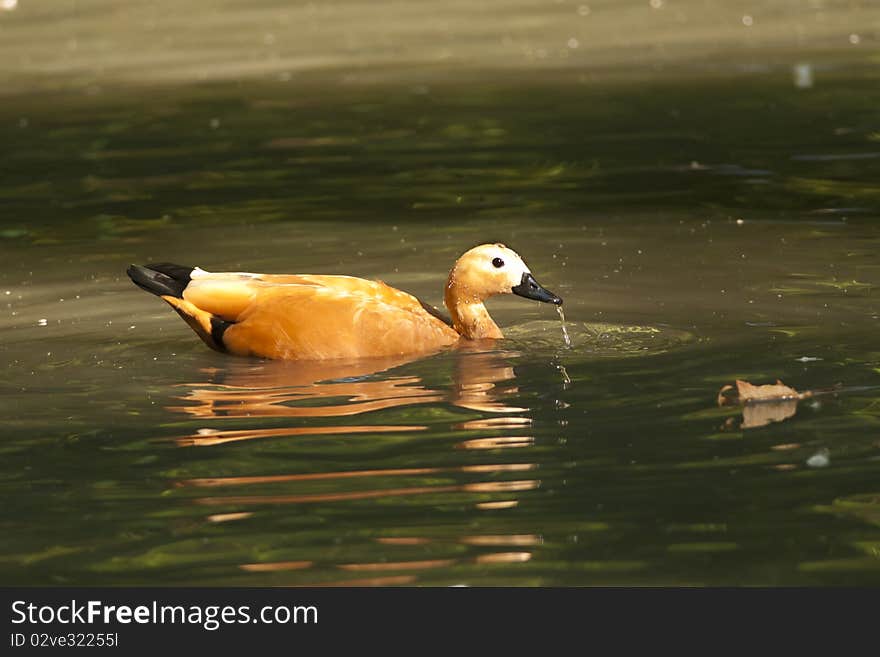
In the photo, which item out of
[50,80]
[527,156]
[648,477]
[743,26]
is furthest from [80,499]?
[743,26]

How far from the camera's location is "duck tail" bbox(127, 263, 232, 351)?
10180 mm

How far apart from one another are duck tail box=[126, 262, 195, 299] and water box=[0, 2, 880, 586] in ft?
1.15

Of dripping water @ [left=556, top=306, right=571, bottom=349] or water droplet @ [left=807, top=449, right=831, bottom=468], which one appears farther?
dripping water @ [left=556, top=306, right=571, bottom=349]

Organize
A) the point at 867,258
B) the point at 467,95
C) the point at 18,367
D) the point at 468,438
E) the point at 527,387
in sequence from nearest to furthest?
the point at 468,438
the point at 527,387
the point at 18,367
the point at 867,258
the point at 467,95

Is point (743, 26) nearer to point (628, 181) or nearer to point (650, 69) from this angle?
point (650, 69)

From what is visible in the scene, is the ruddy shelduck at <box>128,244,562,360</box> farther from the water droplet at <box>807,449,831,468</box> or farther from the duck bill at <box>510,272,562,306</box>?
the water droplet at <box>807,449,831,468</box>

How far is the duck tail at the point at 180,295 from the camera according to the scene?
10.2 m

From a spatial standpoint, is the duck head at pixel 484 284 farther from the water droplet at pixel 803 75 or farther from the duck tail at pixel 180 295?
the water droplet at pixel 803 75

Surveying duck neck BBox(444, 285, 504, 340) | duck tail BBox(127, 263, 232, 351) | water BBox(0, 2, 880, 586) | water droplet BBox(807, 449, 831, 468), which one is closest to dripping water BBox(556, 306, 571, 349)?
water BBox(0, 2, 880, 586)

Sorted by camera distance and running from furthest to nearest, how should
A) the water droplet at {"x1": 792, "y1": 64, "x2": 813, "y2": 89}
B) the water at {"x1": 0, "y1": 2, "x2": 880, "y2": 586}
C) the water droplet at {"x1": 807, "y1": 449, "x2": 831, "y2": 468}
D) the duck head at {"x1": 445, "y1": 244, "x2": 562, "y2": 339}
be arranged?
1. the water droplet at {"x1": 792, "y1": 64, "x2": 813, "y2": 89}
2. the duck head at {"x1": 445, "y1": 244, "x2": 562, "y2": 339}
3. the water droplet at {"x1": 807, "y1": 449, "x2": 831, "y2": 468}
4. the water at {"x1": 0, "y1": 2, "x2": 880, "y2": 586}

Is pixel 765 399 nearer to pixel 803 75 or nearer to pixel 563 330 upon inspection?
pixel 563 330

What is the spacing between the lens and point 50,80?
24484 millimetres

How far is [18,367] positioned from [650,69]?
1367 cm

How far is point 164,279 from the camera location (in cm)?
1040
